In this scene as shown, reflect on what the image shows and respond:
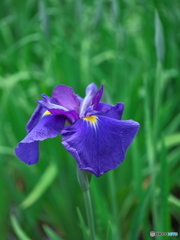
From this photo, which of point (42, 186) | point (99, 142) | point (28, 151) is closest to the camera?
point (99, 142)

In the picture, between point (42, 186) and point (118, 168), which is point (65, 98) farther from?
point (118, 168)

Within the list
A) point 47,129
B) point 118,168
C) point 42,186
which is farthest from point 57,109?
point 118,168

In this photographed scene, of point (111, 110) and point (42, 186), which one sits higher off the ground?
point (111, 110)

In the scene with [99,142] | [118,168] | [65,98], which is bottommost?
[118,168]

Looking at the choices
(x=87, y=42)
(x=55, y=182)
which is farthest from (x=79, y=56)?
(x=55, y=182)

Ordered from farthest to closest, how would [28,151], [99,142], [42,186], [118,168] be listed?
[118,168] < [42,186] < [28,151] < [99,142]

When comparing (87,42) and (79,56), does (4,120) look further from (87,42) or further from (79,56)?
(87,42)

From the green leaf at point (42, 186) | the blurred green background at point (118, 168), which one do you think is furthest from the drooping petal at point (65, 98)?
the green leaf at point (42, 186)

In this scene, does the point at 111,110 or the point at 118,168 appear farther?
the point at 118,168
